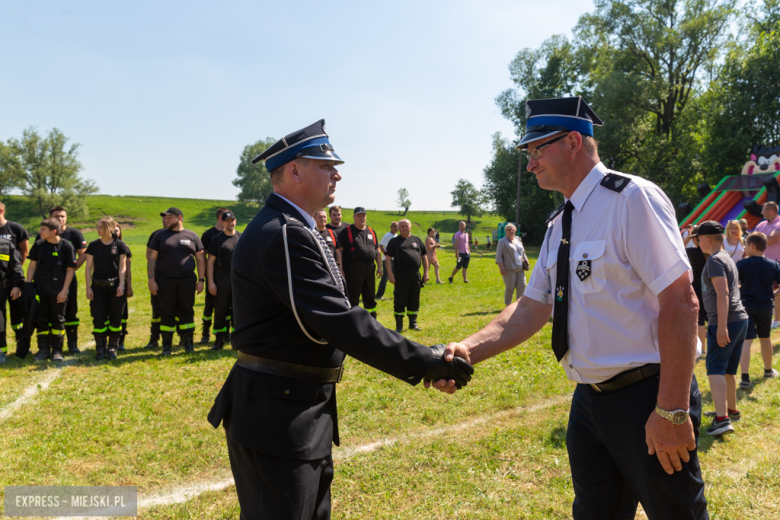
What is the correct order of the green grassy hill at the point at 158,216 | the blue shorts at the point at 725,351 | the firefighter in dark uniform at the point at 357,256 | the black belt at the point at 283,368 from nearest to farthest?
the black belt at the point at 283,368 < the blue shorts at the point at 725,351 < the firefighter in dark uniform at the point at 357,256 < the green grassy hill at the point at 158,216

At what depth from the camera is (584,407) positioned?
241 centimetres

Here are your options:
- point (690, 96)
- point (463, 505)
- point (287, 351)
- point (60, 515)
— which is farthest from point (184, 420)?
point (690, 96)

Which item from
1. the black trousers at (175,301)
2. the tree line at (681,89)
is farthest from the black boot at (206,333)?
the tree line at (681,89)

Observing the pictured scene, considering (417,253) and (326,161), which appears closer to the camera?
(326,161)

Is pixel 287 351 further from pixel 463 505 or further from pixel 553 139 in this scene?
pixel 463 505

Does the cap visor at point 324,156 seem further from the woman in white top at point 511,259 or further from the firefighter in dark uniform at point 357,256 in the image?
the woman in white top at point 511,259

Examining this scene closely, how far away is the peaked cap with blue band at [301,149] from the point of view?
260 cm

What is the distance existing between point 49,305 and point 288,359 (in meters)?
8.12

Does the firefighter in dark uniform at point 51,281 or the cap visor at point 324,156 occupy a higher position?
the cap visor at point 324,156

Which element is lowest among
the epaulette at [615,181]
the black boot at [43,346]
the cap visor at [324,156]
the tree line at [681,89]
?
the black boot at [43,346]

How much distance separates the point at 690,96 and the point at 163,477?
45.3m

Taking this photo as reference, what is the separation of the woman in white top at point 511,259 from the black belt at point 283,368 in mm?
10276

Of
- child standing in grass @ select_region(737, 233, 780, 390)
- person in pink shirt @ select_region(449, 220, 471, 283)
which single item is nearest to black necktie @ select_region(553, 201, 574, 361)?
child standing in grass @ select_region(737, 233, 780, 390)

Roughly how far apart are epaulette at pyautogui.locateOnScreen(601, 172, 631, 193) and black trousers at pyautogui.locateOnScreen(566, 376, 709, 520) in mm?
837
